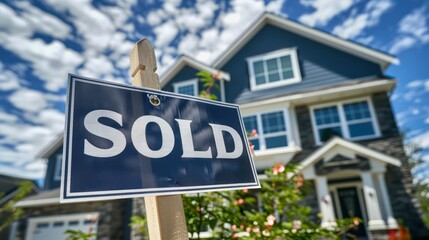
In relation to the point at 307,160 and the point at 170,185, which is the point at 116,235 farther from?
the point at 170,185

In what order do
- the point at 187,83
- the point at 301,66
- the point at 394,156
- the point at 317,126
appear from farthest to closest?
the point at 187,83
the point at 301,66
the point at 317,126
the point at 394,156

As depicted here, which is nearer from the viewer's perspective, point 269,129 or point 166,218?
point 166,218

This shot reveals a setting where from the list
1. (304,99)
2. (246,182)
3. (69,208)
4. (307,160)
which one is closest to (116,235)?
(69,208)

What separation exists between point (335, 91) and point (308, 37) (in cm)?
342

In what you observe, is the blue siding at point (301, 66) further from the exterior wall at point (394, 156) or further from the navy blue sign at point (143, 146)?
the navy blue sign at point (143, 146)

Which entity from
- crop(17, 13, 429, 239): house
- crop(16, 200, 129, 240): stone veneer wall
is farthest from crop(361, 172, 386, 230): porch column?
crop(16, 200, 129, 240): stone veneer wall

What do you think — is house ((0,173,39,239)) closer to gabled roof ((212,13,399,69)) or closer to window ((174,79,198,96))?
window ((174,79,198,96))

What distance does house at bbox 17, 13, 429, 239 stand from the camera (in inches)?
355

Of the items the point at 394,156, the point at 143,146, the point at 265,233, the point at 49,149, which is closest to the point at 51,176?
the point at 49,149

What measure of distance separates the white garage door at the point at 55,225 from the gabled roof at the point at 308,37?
987 cm

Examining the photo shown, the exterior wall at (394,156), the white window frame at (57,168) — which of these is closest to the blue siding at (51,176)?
the white window frame at (57,168)

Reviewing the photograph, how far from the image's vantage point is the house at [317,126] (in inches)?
355

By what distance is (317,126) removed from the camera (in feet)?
36.0

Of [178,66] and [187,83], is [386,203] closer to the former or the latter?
[187,83]
